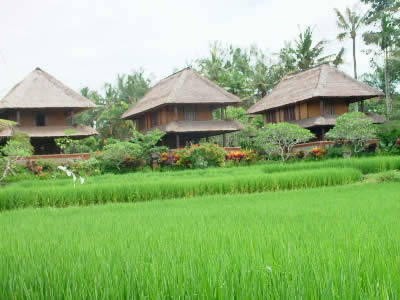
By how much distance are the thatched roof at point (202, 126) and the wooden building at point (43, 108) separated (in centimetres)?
406

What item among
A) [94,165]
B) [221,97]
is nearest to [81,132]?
[94,165]

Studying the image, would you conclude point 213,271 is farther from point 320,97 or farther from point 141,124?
point 141,124

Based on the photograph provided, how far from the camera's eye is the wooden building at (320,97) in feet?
73.9

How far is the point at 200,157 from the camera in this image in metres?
18.5

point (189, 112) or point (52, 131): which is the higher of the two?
point (189, 112)

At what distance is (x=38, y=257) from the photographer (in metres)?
2.88

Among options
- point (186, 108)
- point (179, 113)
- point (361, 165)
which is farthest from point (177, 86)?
point (361, 165)

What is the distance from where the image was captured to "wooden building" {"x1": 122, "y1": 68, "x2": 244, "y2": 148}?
22875mm

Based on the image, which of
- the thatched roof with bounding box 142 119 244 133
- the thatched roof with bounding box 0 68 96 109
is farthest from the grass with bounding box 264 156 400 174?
the thatched roof with bounding box 0 68 96 109

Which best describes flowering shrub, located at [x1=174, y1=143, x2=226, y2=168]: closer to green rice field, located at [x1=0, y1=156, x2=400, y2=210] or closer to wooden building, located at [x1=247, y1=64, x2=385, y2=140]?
wooden building, located at [x1=247, y1=64, x2=385, y2=140]

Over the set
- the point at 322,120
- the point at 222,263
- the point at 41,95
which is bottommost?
the point at 222,263

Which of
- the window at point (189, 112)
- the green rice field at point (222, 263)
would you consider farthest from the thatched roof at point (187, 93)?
the green rice field at point (222, 263)

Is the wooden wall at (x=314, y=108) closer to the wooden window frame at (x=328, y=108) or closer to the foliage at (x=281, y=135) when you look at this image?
the wooden window frame at (x=328, y=108)

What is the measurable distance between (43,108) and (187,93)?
24.7ft
